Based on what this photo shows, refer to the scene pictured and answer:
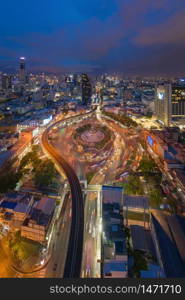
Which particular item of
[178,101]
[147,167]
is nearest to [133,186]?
[147,167]

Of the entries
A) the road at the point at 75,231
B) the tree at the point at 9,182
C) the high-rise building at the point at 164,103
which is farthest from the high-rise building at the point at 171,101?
the tree at the point at 9,182

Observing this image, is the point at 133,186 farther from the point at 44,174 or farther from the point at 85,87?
the point at 85,87

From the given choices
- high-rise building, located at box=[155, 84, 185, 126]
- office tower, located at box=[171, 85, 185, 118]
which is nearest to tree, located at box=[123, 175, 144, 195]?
high-rise building, located at box=[155, 84, 185, 126]

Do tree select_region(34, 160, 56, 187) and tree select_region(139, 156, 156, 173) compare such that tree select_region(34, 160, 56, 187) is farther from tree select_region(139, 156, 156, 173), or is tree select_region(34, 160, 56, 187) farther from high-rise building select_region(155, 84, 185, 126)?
high-rise building select_region(155, 84, 185, 126)

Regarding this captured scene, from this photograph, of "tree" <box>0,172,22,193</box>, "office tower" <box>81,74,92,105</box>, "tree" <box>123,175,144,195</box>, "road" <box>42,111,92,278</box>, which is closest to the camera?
"road" <box>42,111,92,278</box>

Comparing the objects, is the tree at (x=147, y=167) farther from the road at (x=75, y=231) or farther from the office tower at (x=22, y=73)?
the office tower at (x=22, y=73)

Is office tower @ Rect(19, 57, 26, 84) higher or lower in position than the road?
higher

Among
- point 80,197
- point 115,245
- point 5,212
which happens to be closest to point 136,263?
point 115,245

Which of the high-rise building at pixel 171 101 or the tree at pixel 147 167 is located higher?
the high-rise building at pixel 171 101
